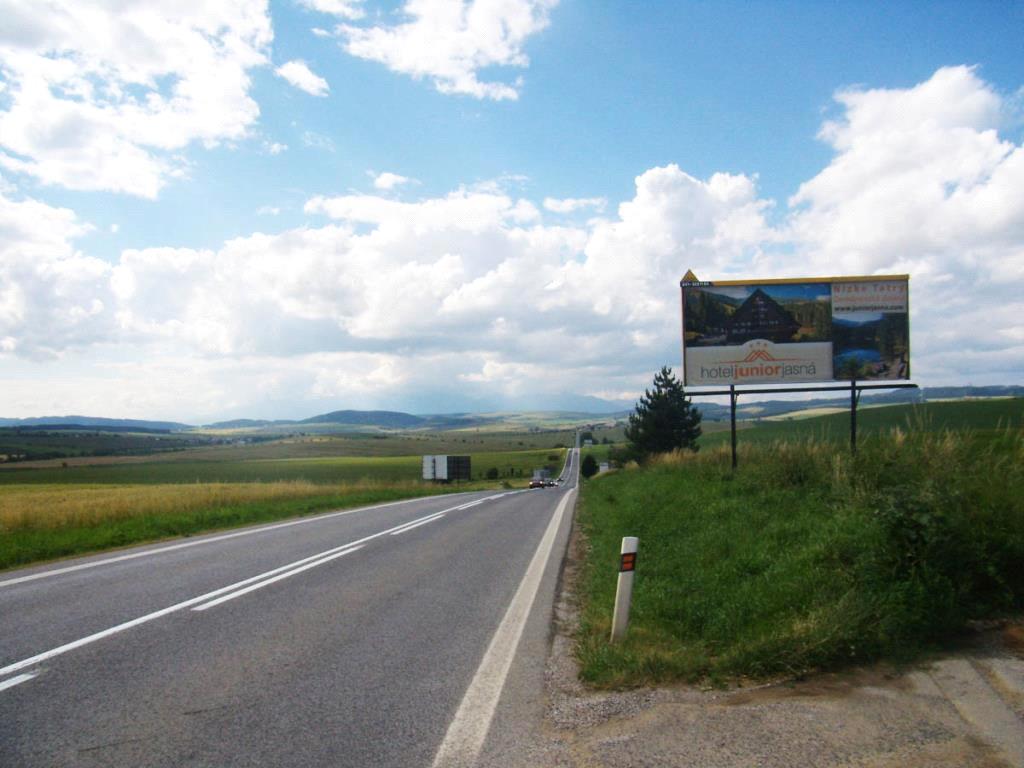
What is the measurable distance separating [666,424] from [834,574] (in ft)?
151

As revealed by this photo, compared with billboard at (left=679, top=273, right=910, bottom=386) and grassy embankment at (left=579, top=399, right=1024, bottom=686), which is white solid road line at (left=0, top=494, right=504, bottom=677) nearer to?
grassy embankment at (left=579, top=399, right=1024, bottom=686)

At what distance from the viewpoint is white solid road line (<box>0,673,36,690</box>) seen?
5324mm

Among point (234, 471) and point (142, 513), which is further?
point (234, 471)

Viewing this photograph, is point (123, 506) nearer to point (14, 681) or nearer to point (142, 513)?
point (142, 513)

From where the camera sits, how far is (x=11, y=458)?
68188mm

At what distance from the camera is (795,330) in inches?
684

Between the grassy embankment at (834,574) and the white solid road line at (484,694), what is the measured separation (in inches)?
25.7

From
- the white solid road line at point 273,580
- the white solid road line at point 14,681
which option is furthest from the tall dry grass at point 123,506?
the white solid road line at point 14,681

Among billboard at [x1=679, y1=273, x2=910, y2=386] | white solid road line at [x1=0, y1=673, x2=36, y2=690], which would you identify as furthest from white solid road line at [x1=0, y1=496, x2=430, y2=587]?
billboard at [x1=679, y1=273, x2=910, y2=386]

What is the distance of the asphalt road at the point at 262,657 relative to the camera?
4.43 m

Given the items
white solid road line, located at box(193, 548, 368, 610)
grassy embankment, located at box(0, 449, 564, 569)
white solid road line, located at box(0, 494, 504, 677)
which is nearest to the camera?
white solid road line, located at box(0, 494, 504, 677)

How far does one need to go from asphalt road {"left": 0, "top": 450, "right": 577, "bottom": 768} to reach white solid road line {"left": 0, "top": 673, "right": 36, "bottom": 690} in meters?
0.02

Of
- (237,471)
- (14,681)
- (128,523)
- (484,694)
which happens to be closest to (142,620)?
(14,681)

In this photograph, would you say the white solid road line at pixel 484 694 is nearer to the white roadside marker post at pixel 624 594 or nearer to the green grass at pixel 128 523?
the white roadside marker post at pixel 624 594
